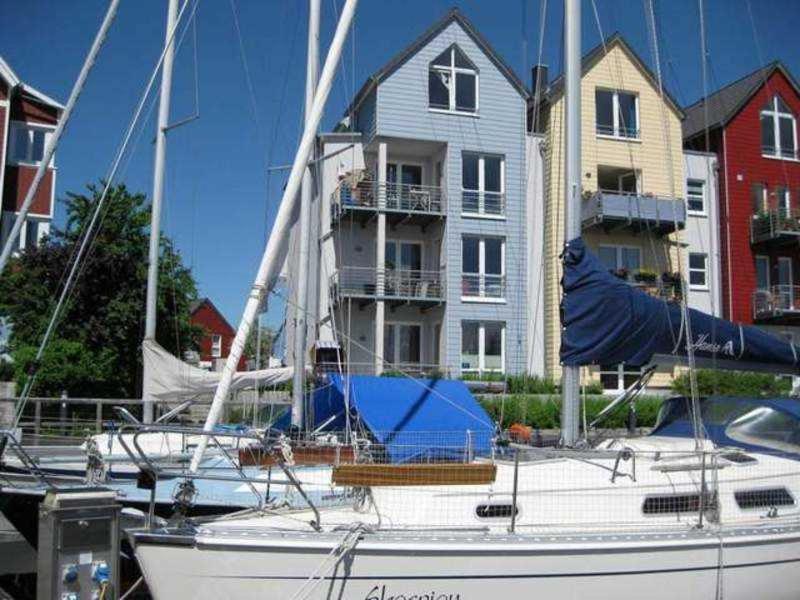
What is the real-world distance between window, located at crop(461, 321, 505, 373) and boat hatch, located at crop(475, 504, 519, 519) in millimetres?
20662

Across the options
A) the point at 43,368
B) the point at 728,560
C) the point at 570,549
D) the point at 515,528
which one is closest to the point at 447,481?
the point at 515,528

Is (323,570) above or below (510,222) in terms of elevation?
below

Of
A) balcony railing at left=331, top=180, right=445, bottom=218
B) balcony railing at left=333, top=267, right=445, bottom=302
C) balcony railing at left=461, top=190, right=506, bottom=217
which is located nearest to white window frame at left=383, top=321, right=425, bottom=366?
balcony railing at left=333, top=267, right=445, bottom=302

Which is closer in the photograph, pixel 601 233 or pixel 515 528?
pixel 515 528

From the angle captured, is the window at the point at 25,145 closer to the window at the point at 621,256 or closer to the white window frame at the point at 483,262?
the white window frame at the point at 483,262

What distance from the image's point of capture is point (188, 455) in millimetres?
11477

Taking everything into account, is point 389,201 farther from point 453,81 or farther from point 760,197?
point 760,197

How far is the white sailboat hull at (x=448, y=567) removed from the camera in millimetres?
6559

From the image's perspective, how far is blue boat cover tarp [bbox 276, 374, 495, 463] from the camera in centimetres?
1086

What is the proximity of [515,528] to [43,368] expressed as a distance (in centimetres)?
1838

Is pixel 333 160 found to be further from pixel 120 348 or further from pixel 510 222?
pixel 120 348

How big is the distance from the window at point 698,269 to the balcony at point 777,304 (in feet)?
6.52

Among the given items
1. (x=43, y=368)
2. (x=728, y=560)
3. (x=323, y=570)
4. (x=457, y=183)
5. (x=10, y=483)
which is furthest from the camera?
(x=457, y=183)

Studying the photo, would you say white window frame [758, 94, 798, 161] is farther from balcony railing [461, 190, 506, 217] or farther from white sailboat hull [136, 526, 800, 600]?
white sailboat hull [136, 526, 800, 600]
